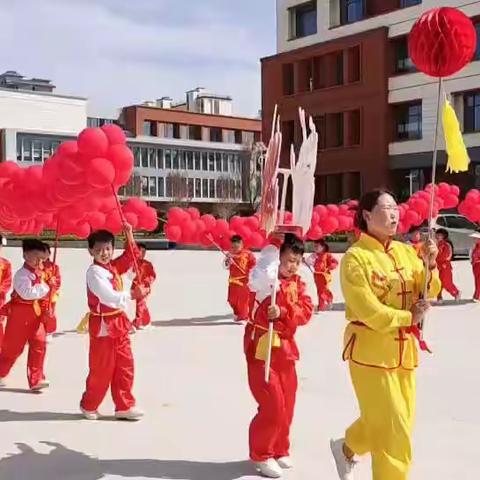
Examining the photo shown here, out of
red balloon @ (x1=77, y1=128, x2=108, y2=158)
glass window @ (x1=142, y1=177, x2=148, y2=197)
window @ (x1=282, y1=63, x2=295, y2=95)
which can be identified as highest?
window @ (x1=282, y1=63, x2=295, y2=95)

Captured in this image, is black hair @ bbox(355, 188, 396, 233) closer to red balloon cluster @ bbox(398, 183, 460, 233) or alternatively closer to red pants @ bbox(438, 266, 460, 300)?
red balloon cluster @ bbox(398, 183, 460, 233)

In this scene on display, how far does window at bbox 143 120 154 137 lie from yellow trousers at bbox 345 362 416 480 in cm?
6118

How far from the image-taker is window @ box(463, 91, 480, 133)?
29969 millimetres

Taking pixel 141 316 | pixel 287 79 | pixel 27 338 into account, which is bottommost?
pixel 141 316

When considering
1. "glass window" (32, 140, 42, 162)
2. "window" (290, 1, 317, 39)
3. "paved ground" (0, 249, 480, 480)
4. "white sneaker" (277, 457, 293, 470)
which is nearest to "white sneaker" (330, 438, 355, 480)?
"paved ground" (0, 249, 480, 480)

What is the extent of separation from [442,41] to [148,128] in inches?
2404

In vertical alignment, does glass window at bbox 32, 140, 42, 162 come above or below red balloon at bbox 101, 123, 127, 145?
above

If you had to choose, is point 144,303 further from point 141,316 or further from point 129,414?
point 129,414

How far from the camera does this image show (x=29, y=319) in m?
6.57

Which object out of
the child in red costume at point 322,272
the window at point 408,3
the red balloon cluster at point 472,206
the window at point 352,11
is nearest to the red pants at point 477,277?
the red balloon cluster at point 472,206

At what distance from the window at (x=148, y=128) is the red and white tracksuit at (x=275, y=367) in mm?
60293

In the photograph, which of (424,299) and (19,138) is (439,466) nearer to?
(424,299)

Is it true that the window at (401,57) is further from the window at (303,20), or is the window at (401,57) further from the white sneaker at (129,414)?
the white sneaker at (129,414)

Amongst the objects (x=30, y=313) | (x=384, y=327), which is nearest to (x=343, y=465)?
(x=384, y=327)
